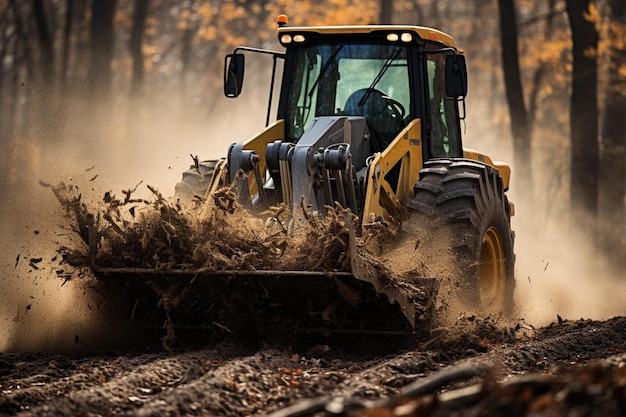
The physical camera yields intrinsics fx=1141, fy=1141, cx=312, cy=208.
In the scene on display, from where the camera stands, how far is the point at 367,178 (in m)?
10.1

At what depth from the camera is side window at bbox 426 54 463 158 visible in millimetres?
11805

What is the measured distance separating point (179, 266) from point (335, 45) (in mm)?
3573

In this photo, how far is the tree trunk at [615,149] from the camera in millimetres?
24344

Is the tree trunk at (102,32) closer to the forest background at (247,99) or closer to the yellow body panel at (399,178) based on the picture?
the forest background at (247,99)

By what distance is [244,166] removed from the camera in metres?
10.5

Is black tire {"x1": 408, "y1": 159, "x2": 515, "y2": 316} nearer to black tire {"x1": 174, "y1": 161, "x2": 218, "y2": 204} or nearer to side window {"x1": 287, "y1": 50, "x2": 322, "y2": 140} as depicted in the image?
side window {"x1": 287, "y1": 50, "x2": 322, "y2": 140}

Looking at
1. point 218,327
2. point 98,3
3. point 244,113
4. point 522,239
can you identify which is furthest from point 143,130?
point 218,327

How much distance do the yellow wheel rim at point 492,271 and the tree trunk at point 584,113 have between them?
1153 cm

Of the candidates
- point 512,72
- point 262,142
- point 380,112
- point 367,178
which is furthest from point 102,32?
point 367,178

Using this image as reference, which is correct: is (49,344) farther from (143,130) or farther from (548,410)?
(143,130)

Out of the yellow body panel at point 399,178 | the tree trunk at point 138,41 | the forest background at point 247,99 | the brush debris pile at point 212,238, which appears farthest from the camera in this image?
the tree trunk at point 138,41

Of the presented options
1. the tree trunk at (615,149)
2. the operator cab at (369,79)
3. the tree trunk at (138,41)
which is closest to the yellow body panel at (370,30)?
the operator cab at (369,79)

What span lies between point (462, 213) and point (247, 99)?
33.7 m

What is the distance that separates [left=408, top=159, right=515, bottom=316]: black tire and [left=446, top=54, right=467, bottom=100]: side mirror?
0.68 m
